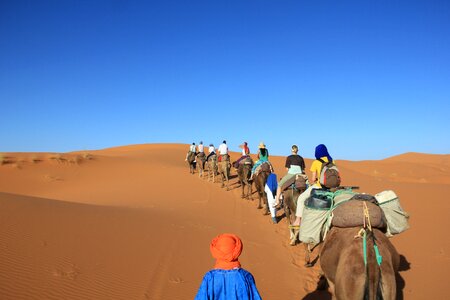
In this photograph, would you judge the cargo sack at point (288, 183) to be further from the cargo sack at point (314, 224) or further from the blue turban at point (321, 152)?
the cargo sack at point (314, 224)

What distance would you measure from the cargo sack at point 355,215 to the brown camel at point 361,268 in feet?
0.31

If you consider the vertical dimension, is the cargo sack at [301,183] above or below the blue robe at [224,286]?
above

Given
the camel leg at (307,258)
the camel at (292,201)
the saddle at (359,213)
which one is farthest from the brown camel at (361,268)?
the camel at (292,201)

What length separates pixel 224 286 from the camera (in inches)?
125

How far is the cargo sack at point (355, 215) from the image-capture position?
477 centimetres

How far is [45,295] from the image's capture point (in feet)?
19.2

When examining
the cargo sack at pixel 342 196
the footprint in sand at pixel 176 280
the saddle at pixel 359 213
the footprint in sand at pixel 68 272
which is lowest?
the footprint in sand at pixel 176 280

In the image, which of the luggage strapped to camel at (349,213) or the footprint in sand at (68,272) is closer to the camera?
the luggage strapped to camel at (349,213)

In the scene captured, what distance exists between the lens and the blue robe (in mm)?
3154

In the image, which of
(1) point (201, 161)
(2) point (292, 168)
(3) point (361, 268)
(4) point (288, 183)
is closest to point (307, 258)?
(4) point (288, 183)

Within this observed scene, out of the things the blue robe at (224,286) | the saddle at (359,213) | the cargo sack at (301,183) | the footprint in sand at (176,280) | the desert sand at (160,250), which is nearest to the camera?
the blue robe at (224,286)

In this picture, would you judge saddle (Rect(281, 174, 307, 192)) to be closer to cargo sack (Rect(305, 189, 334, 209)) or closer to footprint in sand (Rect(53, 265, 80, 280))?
cargo sack (Rect(305, 189, 334, 209))

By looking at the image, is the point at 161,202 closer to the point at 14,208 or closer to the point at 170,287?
the point at 14,208

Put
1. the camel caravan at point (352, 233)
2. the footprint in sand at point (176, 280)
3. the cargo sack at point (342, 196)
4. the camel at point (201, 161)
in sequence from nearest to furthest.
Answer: the camel caravan at point (352, 233) < the cargo sack at point (342, 196) < the footprint in sand at point (176, 280) < the camel at point (201, 161)
